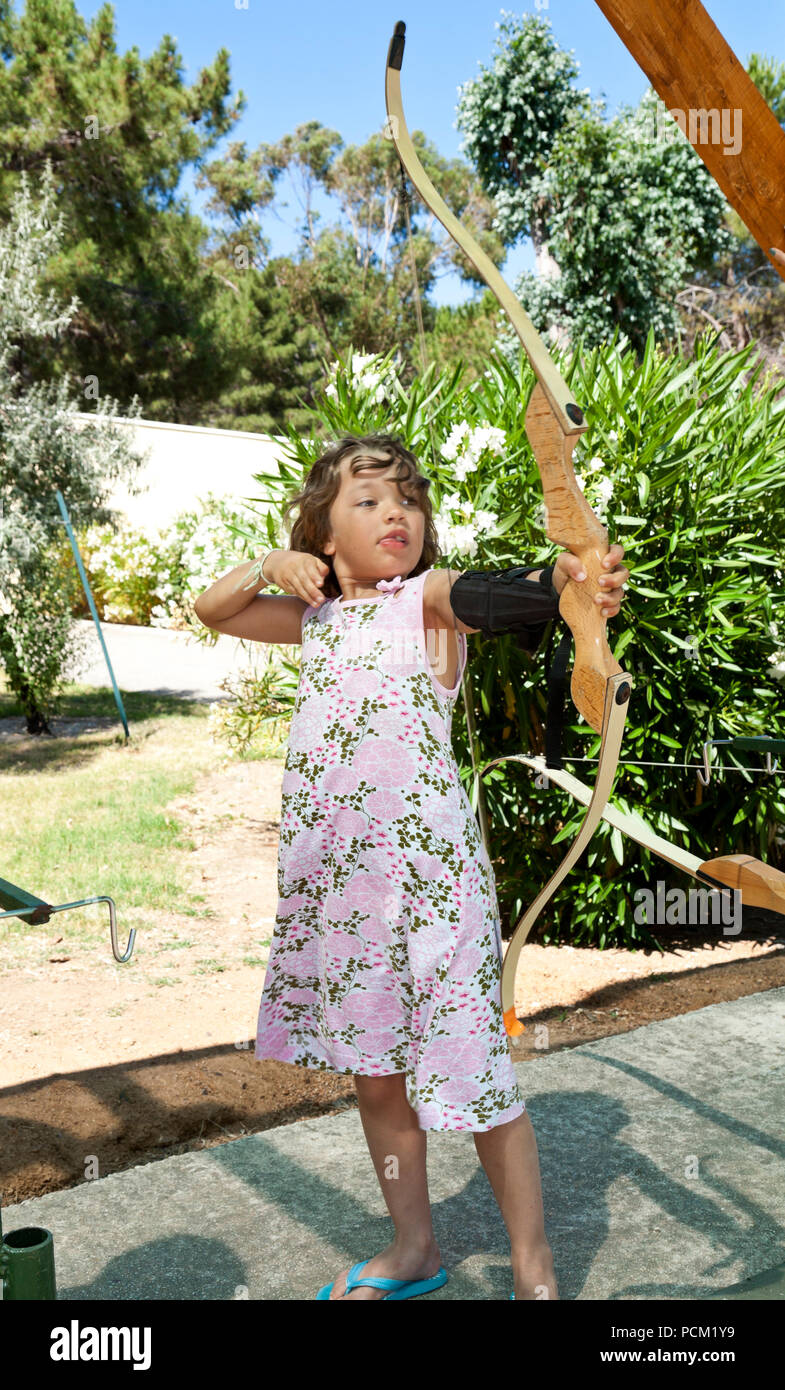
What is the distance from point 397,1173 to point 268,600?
1.12 meters

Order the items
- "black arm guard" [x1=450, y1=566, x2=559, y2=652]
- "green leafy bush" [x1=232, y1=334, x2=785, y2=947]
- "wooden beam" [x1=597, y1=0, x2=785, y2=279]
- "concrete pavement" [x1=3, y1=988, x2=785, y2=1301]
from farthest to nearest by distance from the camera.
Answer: "green leafy bush" [x1=232, y1=334, x2=785, y2=947], "concrete pavement" [x1=3, y1=988, x2=785, y2=1301], "wooden beam" [x1=597, y1=0, x2=785, y2=279], "black arm guard" [x1=450, y1=566, x2=559, y2=652]

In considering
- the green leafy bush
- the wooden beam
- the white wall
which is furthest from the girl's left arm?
the white wall

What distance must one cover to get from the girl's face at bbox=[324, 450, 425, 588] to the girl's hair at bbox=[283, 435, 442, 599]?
15mm

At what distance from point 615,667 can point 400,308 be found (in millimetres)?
30175

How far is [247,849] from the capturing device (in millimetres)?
6758

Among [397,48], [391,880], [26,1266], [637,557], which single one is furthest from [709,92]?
[637,557]

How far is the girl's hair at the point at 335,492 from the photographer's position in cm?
215

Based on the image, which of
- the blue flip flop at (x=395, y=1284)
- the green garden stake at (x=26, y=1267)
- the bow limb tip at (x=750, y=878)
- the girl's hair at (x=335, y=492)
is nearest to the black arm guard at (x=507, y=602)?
the girl's hair at (x=335, y=492)

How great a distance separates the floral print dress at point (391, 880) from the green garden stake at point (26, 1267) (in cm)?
75

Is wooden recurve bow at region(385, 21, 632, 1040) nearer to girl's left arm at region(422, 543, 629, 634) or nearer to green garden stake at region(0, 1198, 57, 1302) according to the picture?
girl's left arm at region(422, 543, 629, 634)

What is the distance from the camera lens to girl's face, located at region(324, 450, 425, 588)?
82.4 inches

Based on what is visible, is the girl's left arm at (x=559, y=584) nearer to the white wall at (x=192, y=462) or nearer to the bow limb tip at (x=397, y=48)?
the bow limb tip at (x=397, y=48)

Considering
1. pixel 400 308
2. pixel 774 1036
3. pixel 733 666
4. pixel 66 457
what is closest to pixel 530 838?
pixel 733 666

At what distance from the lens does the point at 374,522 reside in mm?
2088
